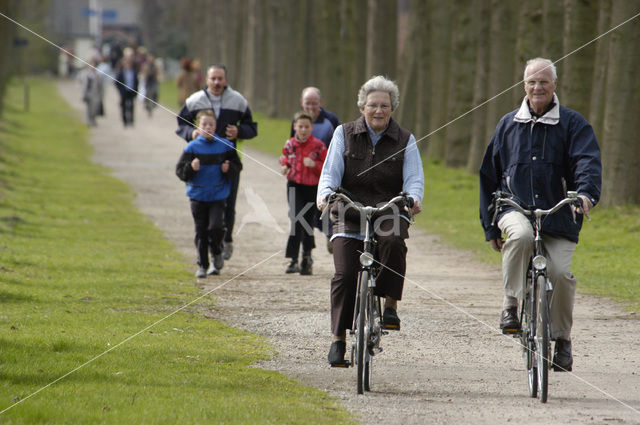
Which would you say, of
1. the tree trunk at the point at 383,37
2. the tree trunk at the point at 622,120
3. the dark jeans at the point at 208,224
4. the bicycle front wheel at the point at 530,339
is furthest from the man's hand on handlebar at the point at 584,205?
the tree trunk at the point at 383,37

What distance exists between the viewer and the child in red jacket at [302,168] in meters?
11.1

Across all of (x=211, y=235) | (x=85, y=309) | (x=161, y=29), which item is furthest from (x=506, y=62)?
(x=161, y=29)

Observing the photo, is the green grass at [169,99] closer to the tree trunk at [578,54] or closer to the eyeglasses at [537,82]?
the tree trunk at [578,54]

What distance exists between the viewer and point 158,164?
25906 mm

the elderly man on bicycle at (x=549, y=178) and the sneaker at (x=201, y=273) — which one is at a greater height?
the elderly man on bicycle at (x=549, y=178)

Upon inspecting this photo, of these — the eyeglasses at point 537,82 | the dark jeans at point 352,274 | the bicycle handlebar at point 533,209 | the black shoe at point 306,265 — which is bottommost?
the black shoe at point 306,265

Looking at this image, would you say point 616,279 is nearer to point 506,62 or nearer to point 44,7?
point 506,62

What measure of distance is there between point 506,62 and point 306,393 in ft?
49.6

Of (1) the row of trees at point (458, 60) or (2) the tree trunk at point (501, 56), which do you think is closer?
(1) the row of trees at point (458, 60)

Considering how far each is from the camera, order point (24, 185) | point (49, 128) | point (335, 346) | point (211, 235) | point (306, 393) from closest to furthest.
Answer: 1. point (306, 393)
2. point (335, 346)
3. point (211, 235)
4. point (24, 185)
5. point (49, 128)

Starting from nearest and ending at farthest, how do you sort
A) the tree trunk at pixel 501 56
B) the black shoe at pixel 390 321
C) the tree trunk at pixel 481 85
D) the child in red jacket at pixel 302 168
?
1. the black shoe at pixel 390 321
2. the child in red jacket at pixel 302 168
3. the tree trunk at pixel 501 56
4. the tree trunk at pixel 481 85

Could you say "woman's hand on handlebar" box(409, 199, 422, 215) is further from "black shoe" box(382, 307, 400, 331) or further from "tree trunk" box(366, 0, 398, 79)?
"tree trunk" box(366, 0, 398, 79)

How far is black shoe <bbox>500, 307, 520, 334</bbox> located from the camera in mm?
6961

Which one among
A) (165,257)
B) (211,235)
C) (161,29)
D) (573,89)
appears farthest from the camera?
(161,29)
